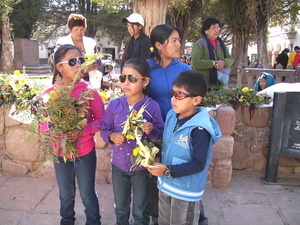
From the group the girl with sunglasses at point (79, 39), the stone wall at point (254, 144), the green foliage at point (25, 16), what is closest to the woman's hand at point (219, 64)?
the stone wall at point (254, 144)

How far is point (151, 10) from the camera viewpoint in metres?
5.15

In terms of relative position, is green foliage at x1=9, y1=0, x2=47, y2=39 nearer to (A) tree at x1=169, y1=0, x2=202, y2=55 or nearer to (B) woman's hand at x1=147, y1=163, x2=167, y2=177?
(A) tree at x1=169, y1=0, x2=202, y2=55

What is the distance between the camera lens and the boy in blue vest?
1.94m

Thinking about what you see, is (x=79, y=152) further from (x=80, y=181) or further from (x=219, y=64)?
(x=219, y=64)

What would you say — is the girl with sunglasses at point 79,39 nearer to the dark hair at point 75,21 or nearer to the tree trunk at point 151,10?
the dark hair at point 75,21

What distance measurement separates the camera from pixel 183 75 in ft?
6.81

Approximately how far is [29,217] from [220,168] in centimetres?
230

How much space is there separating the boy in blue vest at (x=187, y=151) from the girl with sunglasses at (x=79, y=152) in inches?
28.8

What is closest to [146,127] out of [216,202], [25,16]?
[216,202]

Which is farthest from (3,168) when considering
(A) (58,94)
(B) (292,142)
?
(B) (292,142)

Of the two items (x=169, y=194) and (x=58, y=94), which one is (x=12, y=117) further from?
(x=169, y=194)

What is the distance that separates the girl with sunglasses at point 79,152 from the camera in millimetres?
2395

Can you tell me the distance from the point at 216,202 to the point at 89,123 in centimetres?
187

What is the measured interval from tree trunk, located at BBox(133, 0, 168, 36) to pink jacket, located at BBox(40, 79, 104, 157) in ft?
10.3
